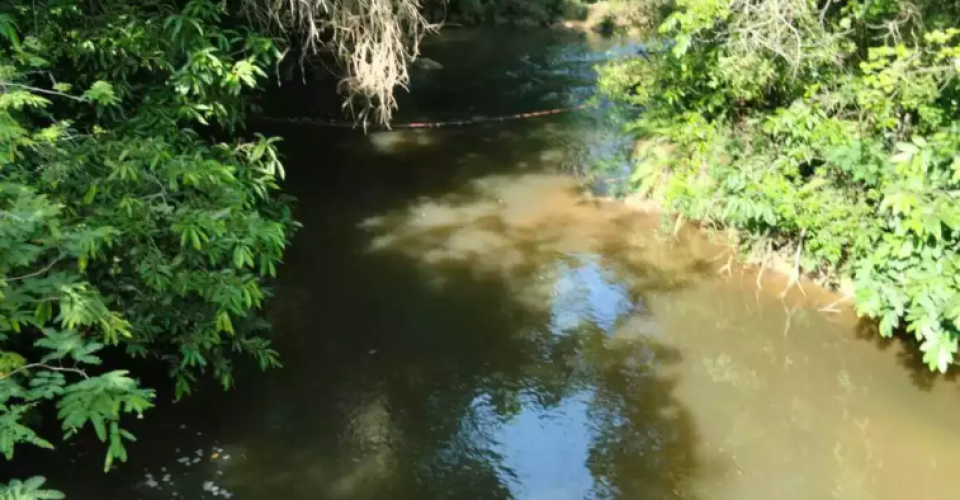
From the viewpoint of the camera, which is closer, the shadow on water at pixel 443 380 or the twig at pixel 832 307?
the shadow on water at pixel 443 380

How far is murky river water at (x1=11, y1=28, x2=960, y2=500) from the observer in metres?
3.86

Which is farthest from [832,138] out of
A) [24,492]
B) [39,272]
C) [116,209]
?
[24,492]

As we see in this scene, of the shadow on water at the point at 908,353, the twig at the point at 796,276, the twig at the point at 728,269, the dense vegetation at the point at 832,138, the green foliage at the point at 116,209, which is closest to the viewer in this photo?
the green foliage at the point at 116,209

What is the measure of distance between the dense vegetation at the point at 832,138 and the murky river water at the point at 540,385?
1.63 ft

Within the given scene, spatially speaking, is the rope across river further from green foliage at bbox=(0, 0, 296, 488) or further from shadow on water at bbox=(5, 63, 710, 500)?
green foliage at bbox=(0, 0, 296, 488)

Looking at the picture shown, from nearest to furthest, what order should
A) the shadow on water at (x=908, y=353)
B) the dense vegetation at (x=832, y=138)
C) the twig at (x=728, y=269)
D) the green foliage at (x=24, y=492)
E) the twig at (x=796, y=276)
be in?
1. the green foliage at (x=24, y=492)
2. the dense vegetation at (x=832, y=138)
3. the shadow on water at (x=908, y=353)
4. the twig at (x=796, y=276)
5. the twig at (x=728, y=269)

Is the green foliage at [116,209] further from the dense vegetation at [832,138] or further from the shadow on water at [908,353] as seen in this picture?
the shadow on water at [908,353]

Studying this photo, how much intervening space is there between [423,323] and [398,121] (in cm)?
552

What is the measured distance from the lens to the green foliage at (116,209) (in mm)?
2703

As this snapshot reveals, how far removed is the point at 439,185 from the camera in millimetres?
7801

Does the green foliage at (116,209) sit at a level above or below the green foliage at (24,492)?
above

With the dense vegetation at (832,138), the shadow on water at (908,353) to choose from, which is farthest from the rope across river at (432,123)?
the shadow on water at (908,353)

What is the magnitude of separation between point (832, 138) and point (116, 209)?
13.9 feet

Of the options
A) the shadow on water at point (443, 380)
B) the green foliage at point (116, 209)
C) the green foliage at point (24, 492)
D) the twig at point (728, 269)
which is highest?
the green foliage at point (116, 209)
